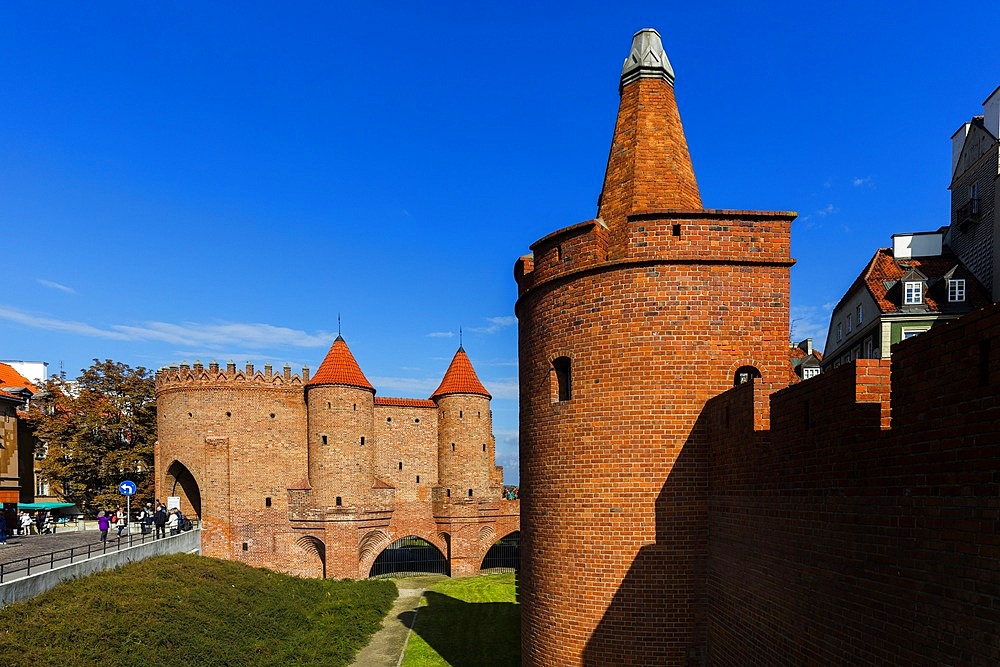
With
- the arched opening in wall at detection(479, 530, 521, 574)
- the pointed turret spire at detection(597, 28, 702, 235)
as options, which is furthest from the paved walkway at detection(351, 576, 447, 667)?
the pointed turret spire at detection(597, 28, 702, 235)

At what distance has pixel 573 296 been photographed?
392 inches

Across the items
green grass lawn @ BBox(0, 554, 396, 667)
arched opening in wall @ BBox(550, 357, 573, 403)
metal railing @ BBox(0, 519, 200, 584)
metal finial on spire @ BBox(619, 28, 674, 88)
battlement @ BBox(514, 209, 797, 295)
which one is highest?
metal finial on spire @ BBox(619, 28, 674, 88)

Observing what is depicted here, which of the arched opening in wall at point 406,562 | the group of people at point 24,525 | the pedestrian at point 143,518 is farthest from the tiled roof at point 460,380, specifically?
the group of people at point 24,525

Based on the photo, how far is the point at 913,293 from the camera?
24.1 meters

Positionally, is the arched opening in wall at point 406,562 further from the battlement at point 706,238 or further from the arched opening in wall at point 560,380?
the battlement at point 706,238

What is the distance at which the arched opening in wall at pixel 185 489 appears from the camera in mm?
33125

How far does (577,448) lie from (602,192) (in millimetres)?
4982

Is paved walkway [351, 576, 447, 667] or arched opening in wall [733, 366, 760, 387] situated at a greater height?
arched opening in wall [733, 366, 760, 387]

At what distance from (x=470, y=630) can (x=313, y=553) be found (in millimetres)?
12771

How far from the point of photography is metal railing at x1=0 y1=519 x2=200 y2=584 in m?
15.4

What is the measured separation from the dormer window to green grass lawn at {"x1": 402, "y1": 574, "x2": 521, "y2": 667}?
63.2 ft

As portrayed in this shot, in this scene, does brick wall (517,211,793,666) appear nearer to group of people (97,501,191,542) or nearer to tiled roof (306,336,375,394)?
group of people (97,501,191,542)

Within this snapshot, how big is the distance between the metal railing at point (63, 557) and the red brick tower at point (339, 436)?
8169mm

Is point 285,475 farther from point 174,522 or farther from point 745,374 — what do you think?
point 745,374
